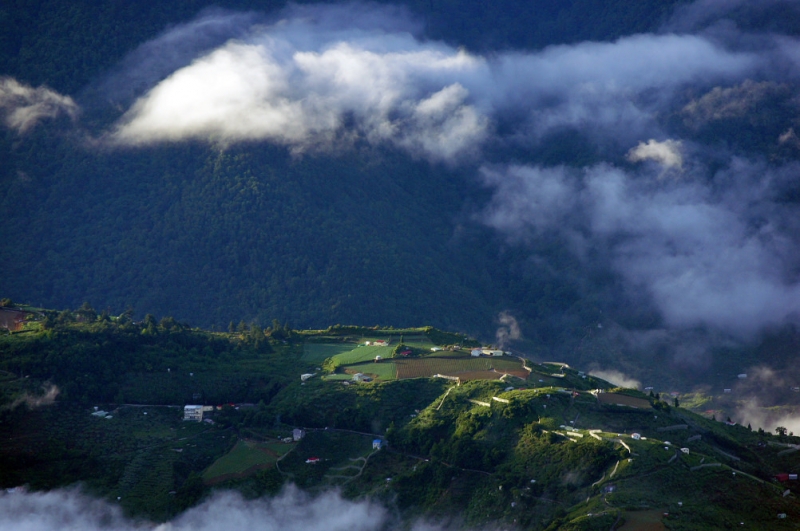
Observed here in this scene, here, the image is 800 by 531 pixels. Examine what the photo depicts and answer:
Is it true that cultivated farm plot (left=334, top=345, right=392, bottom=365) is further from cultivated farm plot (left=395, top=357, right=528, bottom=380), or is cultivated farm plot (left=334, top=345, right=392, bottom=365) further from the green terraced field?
the green terraced field

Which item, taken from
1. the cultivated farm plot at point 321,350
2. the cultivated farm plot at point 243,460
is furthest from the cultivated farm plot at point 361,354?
the cultivated farm plot at point 243,460

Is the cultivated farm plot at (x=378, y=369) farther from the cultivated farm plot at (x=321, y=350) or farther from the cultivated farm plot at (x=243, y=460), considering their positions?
the cultivated farm plot at (x=243, y=460)

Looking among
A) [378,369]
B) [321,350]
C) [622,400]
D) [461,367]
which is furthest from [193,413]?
[622,400]

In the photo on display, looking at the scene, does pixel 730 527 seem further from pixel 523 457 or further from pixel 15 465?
pixel 15 465

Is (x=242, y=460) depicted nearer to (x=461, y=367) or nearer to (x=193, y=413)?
(x=193, y=413)

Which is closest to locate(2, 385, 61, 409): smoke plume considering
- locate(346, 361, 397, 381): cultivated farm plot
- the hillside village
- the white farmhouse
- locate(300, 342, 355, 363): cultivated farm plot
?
the hillside village

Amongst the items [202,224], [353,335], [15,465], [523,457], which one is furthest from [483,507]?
[202,224]
